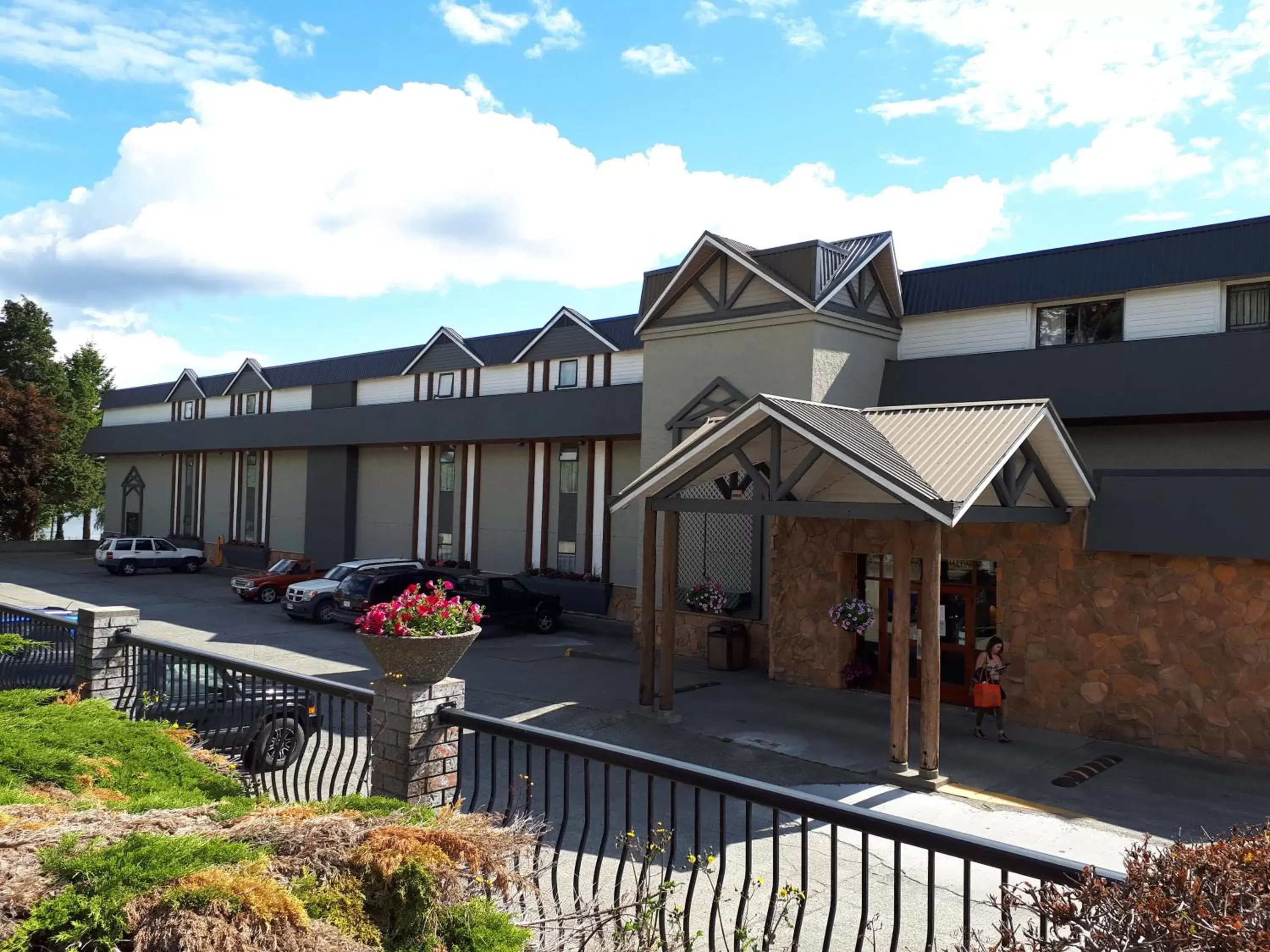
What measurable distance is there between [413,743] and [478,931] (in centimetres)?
217

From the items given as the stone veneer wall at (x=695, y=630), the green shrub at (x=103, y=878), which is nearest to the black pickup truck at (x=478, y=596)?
the stone veneer wall at (x=695, y=630)

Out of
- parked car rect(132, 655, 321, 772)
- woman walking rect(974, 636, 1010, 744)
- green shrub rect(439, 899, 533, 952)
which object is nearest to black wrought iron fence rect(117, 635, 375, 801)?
parked car rect(132, 655, 321, 772)

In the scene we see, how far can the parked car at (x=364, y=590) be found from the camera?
23766 millimetres

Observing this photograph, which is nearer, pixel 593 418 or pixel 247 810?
pixel 247 810

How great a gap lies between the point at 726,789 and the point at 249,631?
22.1 metres

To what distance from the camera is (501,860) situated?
421 centimetres

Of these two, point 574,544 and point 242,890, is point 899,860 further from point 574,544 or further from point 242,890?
point 574,544

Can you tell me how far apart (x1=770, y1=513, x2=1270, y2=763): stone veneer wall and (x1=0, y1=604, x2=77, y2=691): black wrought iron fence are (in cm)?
1232

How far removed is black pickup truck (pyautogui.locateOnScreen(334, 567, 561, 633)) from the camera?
23859 millimetres

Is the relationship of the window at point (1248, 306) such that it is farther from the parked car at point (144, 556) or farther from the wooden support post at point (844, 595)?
the parked car at point (144, 556)

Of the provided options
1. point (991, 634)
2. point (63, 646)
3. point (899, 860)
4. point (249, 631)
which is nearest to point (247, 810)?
point (899, 860)

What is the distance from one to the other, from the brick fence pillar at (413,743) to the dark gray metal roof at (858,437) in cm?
726

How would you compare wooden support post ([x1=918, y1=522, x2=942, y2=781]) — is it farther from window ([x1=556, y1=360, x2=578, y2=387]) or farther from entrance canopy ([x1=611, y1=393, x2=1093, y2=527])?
window ([x1=556, y1=360, x2=578, y2=387])

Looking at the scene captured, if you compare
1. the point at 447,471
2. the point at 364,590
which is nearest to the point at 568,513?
the point at 447,471
